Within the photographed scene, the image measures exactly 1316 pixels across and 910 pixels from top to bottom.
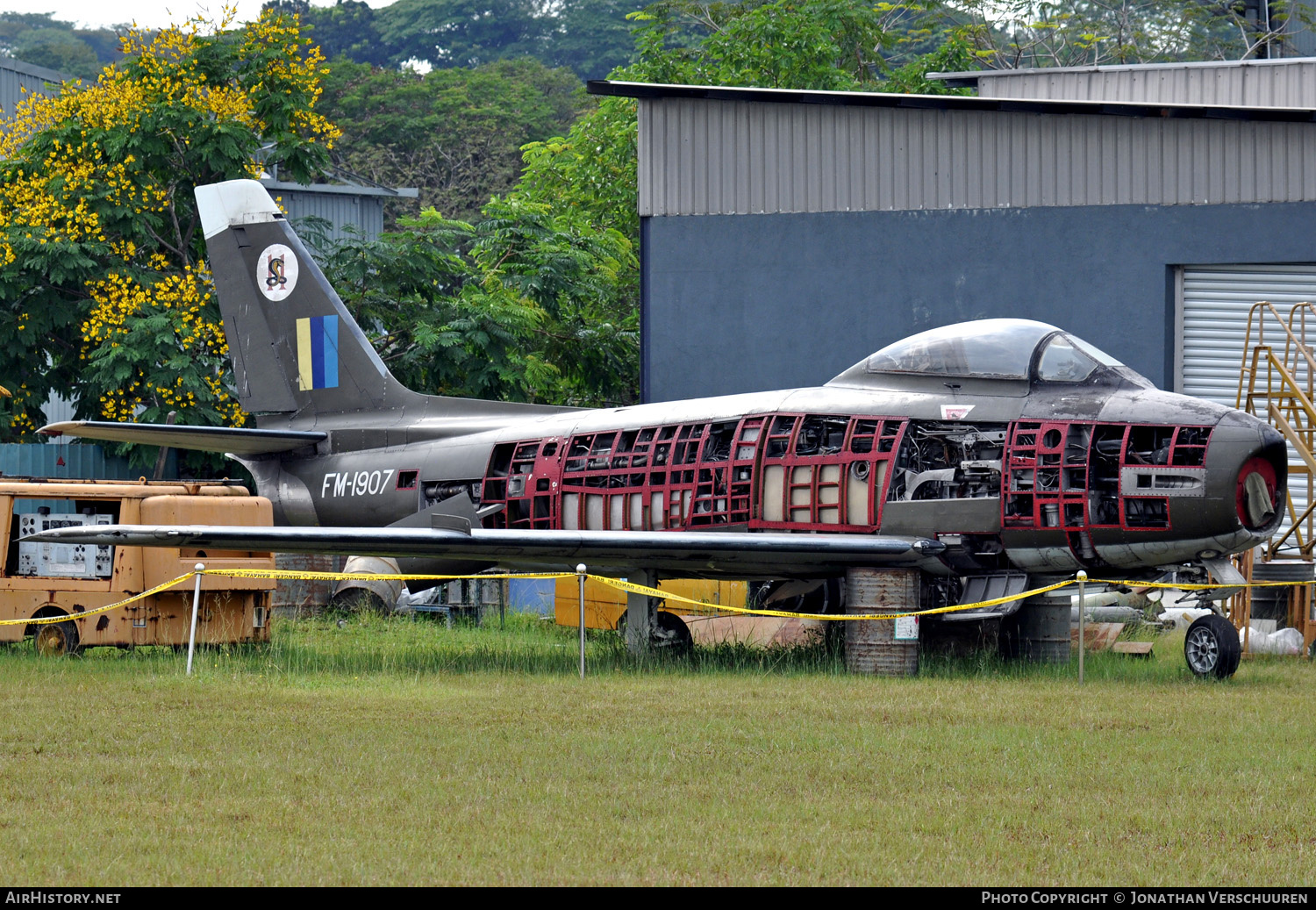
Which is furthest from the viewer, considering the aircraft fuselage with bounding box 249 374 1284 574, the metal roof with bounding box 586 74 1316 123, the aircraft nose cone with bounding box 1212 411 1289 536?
the metal roof with bounding box 586 74 1316 123

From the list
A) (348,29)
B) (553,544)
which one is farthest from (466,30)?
(553,544)

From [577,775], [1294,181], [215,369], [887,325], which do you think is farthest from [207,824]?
[215,369]

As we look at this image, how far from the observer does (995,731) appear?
10.5 meters

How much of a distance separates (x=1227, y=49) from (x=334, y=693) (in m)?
44.2

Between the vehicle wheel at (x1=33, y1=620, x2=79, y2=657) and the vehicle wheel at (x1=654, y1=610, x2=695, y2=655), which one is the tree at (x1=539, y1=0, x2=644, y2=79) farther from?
the vehicle wheel at (x1=33, y1=620, x2=79, y2=657)

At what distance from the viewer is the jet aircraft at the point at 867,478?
1351 centimetres

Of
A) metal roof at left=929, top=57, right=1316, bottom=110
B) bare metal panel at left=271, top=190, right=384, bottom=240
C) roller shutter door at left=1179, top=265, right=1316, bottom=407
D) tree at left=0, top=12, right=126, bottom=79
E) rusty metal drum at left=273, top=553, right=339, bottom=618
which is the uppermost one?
tree at left=0, top=12, right=126, bottom=79

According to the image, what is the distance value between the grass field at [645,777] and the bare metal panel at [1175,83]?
604 inches

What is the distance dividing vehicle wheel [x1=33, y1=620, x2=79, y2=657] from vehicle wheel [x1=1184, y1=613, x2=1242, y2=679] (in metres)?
10.6

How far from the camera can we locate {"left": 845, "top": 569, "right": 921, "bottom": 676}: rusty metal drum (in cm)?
1417

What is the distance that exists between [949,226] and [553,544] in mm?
10878

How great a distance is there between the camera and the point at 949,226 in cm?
2312

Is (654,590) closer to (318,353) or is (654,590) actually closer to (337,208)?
(318,353)

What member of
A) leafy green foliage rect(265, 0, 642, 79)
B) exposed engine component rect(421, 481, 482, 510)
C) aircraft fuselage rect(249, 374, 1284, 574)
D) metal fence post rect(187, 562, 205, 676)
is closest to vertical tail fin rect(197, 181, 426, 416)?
exposed engine component rect(421, 481, 482, 510)
